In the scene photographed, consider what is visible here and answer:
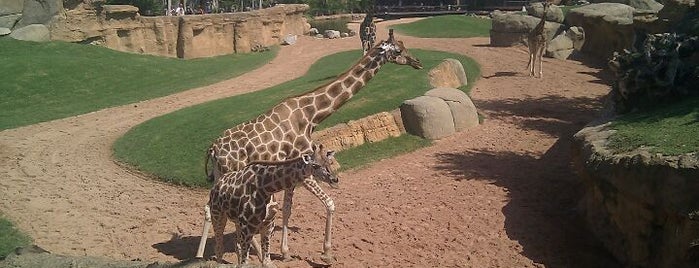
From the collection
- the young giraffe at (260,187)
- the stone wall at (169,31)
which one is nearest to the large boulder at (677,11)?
the young giraffe at (260,187)

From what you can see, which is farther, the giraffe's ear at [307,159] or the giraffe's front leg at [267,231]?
the giraffe's front leg at [267,231]

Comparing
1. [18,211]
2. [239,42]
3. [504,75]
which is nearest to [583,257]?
[18,211]

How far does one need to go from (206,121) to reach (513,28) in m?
17.9

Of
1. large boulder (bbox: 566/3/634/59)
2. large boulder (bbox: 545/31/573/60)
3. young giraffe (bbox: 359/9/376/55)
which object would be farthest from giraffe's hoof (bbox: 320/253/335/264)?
large boulder (bbox: 545/31/573/60)

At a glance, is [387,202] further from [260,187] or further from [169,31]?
[169,31]

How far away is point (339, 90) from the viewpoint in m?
10.1

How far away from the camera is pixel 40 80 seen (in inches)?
899

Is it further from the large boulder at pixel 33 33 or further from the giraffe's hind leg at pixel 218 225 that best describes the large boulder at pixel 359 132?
the large boulder at pixel 33 33

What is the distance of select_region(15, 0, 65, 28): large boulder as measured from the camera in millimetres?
28250

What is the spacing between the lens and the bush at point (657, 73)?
41.0ft

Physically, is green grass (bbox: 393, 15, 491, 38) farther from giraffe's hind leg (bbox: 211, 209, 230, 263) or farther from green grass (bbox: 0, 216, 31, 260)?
giraffe's hind leg (bbox: 211, 209, 230, 263)

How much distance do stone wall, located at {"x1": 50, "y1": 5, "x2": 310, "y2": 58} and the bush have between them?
2215 cm

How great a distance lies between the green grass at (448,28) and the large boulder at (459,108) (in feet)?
60.4

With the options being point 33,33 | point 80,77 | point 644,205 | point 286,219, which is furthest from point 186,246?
point 33,33
